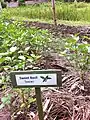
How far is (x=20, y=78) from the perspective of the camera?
1590 millimetres

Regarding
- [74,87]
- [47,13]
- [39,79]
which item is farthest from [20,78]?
[47,13]

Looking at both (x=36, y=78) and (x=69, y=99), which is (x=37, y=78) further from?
(x=69, y=99)

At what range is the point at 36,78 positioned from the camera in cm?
156

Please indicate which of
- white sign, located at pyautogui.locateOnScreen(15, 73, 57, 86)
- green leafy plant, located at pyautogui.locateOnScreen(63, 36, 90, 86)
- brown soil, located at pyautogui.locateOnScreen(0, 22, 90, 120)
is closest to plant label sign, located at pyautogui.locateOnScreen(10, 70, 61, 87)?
white sign, located at pyautogui.locateOnScreen(15, 73, 57, 86)

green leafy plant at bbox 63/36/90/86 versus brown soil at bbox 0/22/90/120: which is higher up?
green leafy plant at bbox 63/36/90/86

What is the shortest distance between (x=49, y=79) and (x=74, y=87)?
2.51 ft

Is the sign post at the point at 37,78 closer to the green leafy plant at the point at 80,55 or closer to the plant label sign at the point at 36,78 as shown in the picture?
the plant label sign at the point at 36,78

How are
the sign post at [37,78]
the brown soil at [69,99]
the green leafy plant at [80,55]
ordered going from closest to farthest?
the sign post at [37,78] < the brown soil at [69,99] < the green leafy plant at [80,55]

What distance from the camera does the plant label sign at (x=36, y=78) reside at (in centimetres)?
153

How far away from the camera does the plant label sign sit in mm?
1526

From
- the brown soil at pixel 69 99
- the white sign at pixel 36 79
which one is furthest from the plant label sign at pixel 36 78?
the brown soil at pixel 69 99

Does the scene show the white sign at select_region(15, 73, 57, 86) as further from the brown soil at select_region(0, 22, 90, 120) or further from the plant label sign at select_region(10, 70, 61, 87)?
the brown soil at select_region(0, 22, 90, 120)

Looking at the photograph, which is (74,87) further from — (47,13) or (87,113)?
(47,13)

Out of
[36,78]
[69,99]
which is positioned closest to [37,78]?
[36,78]
